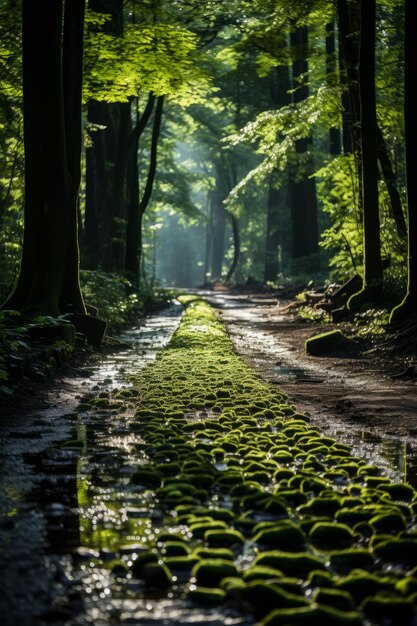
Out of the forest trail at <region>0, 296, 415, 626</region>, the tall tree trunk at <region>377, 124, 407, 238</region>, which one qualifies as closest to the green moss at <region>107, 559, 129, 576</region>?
the forest trail at <region>0, 296, 415, 626</region>

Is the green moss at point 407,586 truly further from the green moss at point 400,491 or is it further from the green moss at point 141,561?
the green moss at point 400,491

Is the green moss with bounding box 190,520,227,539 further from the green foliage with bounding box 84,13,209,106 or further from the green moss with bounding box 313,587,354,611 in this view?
the green foliage with bounding box 84,13,209,106

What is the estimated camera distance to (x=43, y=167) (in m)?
11.7

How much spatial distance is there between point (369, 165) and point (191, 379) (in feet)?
24.8

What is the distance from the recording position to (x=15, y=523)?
3840 millimetres

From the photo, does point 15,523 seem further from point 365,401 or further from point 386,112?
point 386,112

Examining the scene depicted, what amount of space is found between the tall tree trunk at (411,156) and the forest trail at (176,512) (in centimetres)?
538

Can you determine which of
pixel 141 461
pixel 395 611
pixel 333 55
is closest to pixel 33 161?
pixel 141 461

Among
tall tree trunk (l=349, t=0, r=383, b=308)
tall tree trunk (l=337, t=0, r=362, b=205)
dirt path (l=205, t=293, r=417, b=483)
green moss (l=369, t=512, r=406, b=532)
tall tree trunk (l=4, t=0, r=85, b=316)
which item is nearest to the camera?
green moss (l=369, t=512, r=406, b=532)

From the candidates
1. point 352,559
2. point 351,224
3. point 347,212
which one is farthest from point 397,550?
point 347,212

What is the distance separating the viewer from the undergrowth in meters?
3.00

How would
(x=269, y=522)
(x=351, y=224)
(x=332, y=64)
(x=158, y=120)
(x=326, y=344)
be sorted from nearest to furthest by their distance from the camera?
(x=269, y=522) < (x=326, y=344) < (x=351, y=224) < (x=332, y=64) < (x=158, y=120)

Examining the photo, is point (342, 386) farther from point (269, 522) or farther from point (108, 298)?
point (108, 298)

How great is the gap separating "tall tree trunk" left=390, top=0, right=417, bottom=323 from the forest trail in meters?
5.38
